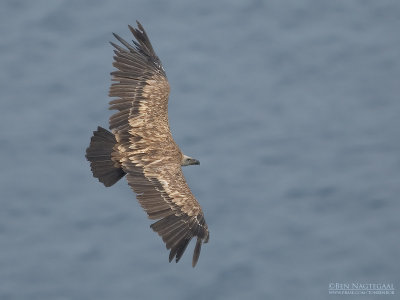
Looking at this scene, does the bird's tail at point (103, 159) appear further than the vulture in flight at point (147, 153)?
Yes

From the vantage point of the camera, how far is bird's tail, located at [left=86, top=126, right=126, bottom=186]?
23.3 metres

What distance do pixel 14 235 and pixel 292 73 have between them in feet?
27.6

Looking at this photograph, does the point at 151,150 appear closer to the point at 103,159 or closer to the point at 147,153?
the point at 147,153

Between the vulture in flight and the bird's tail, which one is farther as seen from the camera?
the bird's tail

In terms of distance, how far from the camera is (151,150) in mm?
23328

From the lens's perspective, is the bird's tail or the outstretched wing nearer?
the outstretched wing

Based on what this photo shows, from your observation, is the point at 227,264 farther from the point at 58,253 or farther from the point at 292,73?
the point at 292,73

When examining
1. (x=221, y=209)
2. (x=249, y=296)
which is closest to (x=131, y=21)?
(x=221, y=209)

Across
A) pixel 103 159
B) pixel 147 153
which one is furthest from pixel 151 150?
pixel 103 159

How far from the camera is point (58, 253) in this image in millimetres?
31734

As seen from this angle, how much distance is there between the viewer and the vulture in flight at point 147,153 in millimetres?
22438

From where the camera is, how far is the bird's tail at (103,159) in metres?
23.3

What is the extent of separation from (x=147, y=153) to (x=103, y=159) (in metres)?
0.73

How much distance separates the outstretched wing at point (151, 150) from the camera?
22.4m
